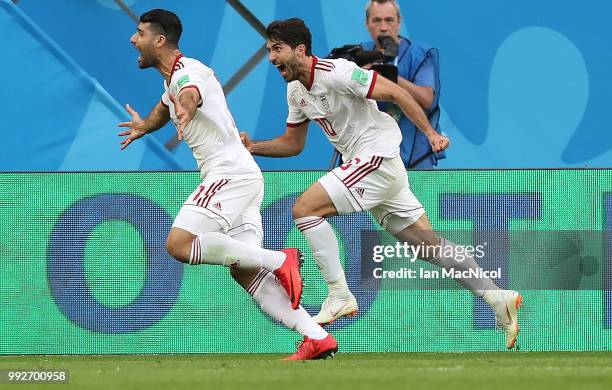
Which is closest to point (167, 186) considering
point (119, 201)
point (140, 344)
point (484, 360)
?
point (119, 201)

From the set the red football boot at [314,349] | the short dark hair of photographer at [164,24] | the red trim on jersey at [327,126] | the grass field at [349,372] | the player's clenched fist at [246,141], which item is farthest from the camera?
the player's clenched fist at [246,141]

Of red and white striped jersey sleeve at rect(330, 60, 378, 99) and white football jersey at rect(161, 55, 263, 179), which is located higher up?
red and white striped jersey sleeve at rect(330, 60, 378, 99)

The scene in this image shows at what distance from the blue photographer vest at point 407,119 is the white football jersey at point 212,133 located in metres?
1.63

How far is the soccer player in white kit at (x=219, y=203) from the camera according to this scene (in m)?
9.10

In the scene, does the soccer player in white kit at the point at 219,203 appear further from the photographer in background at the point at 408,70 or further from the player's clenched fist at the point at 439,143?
the photographer in background at the point at 408,70

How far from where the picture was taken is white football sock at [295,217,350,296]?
31.4 ft

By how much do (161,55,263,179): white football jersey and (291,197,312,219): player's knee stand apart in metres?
0.40

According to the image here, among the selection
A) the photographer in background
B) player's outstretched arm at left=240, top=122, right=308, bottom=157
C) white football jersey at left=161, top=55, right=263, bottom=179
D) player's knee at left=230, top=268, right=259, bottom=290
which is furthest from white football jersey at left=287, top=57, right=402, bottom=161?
player's knee at left=230, top=268, right=259, bottom=290

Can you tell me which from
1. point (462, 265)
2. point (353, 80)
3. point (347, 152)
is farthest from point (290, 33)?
point (462, 265)

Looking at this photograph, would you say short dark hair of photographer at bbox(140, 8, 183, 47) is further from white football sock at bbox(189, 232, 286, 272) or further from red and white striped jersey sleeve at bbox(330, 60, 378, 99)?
white football sock at bbox(189, 232, 286, 272)

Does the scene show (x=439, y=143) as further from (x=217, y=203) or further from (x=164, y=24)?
(x=164, y=24)

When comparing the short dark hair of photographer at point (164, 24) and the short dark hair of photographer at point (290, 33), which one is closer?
the short dark hair of photographer at point (164, 24)

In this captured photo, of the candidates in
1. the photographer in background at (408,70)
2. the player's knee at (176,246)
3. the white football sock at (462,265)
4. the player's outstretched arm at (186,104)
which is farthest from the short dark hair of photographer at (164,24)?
the white football sock at (462,265)

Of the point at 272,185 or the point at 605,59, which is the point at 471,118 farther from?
the point at 272,185
